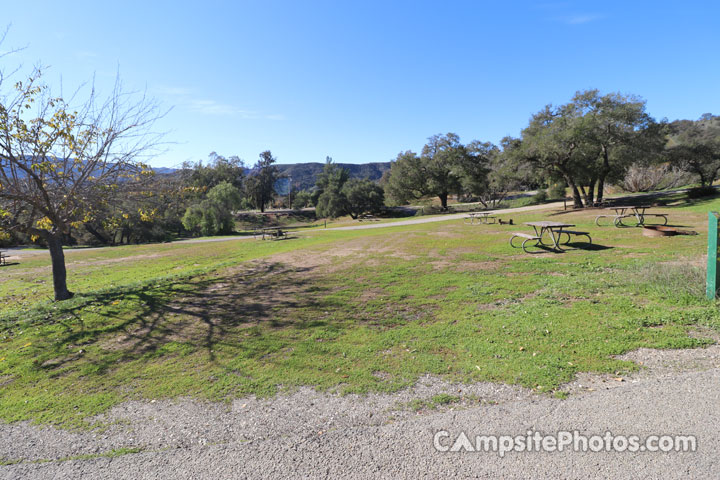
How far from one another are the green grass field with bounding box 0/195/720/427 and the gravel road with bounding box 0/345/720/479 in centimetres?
29

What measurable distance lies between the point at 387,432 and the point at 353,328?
9.10 ft

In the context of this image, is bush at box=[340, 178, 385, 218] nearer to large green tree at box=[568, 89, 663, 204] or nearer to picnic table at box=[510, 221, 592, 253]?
large green tree at box=[568, 89, 663, 204]

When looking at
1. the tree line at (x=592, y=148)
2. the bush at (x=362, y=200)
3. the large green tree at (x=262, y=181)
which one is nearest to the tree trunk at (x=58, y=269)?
the tree line at (x=592, y=148)

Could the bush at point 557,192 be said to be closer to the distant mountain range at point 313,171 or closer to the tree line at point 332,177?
the tree line at point 332,177

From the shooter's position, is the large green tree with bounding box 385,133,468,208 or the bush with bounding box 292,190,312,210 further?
the bush with bounding box 292,190,312,210

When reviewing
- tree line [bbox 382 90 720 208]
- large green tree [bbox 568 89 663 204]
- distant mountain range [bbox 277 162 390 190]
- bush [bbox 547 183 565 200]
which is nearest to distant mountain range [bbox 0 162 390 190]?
distant mountain range [bbox 277 162 390 190]

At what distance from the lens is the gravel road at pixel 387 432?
2.69 metres

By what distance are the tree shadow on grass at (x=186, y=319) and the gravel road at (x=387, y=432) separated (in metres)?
1.61

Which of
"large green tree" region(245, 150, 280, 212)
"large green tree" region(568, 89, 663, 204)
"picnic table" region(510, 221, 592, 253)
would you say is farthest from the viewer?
"large green tree" region(245, 150, 280, 212)

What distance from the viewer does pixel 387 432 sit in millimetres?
3178

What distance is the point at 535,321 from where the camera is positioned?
5484 millimetres

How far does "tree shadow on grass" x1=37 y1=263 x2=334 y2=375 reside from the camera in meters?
5.61

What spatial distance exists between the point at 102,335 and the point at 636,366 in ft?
26.3

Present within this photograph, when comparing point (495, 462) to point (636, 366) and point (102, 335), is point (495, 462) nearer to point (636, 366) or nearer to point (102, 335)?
point (636, 366)
